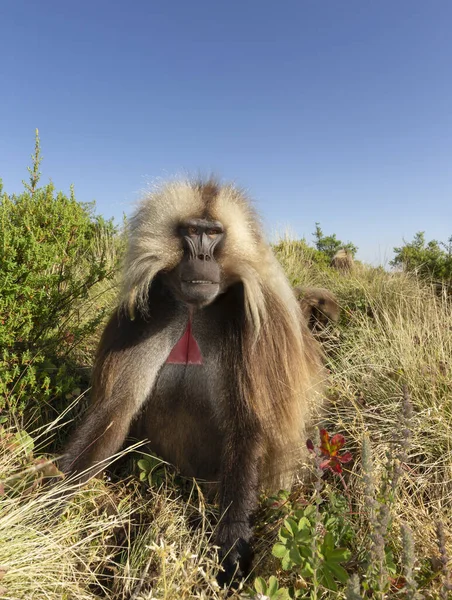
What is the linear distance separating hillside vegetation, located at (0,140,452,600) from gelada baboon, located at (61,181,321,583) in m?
0.19

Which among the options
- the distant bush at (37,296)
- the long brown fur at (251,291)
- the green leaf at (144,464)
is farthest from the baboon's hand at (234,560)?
the distant bush at (37,296)

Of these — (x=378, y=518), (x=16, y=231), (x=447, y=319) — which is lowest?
(x=378, y=518)

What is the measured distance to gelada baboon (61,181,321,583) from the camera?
2.37 meters

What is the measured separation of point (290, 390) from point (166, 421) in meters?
0.72

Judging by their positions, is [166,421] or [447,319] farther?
[447,319]

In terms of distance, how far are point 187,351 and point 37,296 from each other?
1139 millimetres

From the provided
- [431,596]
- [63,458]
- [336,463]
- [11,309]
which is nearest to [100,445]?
[63,458]

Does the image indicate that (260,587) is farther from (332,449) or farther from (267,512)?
(267,512)

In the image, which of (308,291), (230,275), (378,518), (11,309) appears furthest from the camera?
(308,291)

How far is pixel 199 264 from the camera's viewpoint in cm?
235

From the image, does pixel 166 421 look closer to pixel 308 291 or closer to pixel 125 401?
pixel 125 401

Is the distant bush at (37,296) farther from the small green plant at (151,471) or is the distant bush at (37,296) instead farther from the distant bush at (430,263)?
the distant bush at (430,263)

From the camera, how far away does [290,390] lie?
249cm

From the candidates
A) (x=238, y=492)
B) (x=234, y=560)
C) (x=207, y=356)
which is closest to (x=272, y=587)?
(x=234, y=560)
